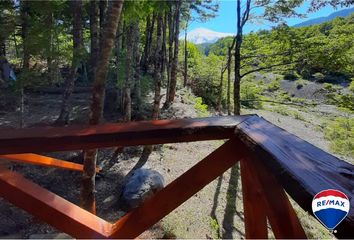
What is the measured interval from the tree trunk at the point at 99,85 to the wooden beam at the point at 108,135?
9.61 feet

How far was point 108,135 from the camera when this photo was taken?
1.53 m

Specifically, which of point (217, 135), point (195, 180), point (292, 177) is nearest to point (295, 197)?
point (292, 177)

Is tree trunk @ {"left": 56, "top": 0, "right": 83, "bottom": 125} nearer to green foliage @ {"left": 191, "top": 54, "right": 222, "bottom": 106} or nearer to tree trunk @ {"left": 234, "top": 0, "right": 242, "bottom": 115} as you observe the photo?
tree trunk @ {"left": 234, "top": 0, "right": 242, "bottom": 115}

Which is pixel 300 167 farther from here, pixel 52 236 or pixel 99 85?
pixel 52 236

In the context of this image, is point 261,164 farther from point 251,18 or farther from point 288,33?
point 251,18

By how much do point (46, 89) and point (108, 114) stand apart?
5.07 metres

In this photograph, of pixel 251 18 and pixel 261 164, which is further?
pixel 251 18

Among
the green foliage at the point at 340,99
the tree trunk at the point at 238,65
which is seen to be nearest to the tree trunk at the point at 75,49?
the tree trunk at the point at 238,65

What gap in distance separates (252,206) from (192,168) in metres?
0.39

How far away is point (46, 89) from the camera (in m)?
15.4

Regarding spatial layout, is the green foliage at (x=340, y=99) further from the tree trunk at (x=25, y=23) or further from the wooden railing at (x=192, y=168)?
the wooden railing at (x=192, y=168)

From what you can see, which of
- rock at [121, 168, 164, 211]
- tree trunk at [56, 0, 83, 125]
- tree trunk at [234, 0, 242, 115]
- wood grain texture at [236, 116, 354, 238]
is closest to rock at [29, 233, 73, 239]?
rock at [121, 168, 164, 211]

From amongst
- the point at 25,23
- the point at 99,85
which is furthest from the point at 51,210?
the point at 25,23

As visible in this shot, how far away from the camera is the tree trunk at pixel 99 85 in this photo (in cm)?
422
